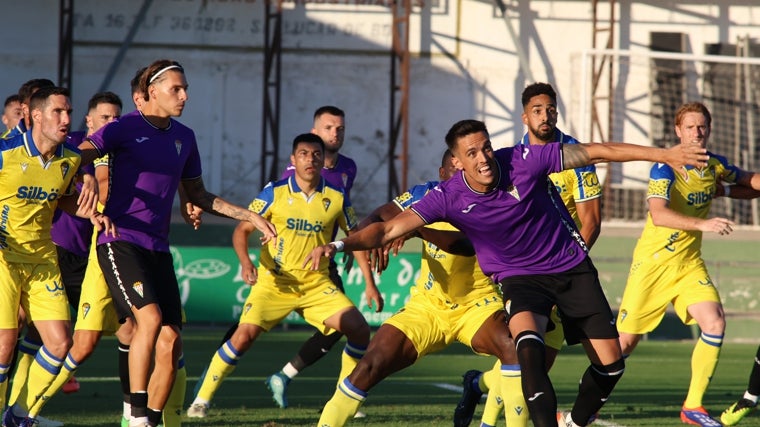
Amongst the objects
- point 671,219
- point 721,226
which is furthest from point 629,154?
point 671,219

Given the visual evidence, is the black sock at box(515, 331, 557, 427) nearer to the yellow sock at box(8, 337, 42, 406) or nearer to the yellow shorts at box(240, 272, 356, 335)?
the yellow shorts at box(240, 272, 356, 335)

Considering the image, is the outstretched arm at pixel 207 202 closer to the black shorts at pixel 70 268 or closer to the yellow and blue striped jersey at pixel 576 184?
the black shorts at pixel 70 268

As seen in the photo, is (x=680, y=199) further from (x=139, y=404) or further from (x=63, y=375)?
(x=63, y=375)

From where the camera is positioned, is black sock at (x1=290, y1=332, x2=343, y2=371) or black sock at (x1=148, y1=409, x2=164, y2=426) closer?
black sock at (x1=148, y1=409, x2=164, y2=426)

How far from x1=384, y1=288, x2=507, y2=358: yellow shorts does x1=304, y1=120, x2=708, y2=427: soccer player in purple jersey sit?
54 centimetres

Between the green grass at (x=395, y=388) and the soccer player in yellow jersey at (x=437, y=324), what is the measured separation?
1.25 m

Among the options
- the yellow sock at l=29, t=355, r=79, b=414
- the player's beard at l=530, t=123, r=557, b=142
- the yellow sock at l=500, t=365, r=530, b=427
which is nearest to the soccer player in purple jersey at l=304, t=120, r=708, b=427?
the yellow sock at l=500, t=365, r=530, b=427

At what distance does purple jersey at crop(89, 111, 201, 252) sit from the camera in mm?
7414

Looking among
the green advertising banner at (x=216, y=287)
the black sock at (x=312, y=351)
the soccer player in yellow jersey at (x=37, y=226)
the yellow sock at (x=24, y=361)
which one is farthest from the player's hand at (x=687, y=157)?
the green advertising banner at (x=216, y=287)

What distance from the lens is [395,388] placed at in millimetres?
11344

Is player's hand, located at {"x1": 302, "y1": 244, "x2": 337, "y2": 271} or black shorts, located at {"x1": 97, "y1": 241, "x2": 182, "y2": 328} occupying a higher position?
player's hand, located at {"x1": 302, "y1": 244, "x2": 337, "y2": 271}

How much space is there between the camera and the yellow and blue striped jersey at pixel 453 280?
7926mm

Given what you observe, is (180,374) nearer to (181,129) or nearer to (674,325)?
(181,129)

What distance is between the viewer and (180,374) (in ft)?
25.5
